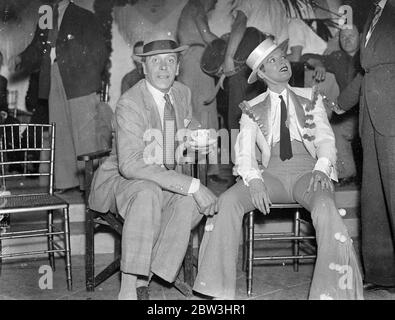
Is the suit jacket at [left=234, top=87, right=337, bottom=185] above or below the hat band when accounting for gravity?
below

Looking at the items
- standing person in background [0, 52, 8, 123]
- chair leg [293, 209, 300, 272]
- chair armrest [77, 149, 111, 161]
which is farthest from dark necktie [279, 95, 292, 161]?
standing person in background [0, 52, 8, 123]

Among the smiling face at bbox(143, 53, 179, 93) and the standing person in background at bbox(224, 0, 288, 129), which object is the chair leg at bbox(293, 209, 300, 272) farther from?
the standing person in background at bbox(224, 0, 288, 129)

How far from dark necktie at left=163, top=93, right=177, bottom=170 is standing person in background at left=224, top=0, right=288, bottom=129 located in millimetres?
2697

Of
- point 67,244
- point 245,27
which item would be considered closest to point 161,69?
point 67,244

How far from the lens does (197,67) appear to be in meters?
6.12

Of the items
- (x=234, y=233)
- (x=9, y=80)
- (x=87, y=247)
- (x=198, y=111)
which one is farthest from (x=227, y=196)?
(x=9, y=80)

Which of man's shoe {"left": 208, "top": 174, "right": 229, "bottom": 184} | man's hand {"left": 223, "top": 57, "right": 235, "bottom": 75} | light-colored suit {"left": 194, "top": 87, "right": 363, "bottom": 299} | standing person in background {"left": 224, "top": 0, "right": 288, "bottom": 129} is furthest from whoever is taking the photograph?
man's hand {"left": 223, "top": 57, "right": 235, "bottom": 75}

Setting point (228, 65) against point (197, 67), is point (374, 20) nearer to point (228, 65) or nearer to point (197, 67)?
point (228, 65)

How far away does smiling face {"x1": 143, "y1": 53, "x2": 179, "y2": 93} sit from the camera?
3.20 m

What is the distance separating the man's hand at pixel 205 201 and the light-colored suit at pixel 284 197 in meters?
0.05

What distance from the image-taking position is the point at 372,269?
331 centimetres

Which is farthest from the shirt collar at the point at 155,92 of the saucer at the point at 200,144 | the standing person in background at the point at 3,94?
the standing person in background at the point at 3,94
